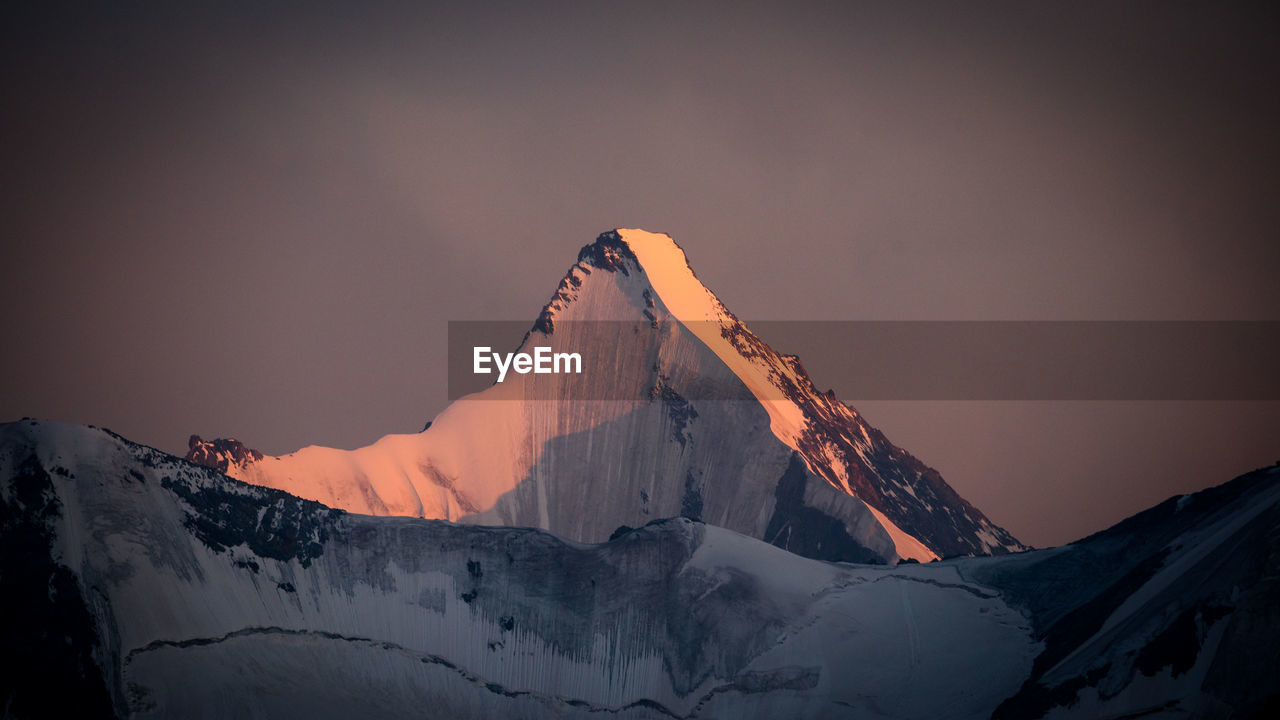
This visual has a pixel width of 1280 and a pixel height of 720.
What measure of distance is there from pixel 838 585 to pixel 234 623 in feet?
180

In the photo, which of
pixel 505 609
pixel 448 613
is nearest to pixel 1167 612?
pixel 505 609

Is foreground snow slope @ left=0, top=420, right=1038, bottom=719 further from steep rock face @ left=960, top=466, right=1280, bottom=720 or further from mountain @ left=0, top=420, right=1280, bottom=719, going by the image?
steep rock face @ left=960, top=466, right=1280, bottom=720

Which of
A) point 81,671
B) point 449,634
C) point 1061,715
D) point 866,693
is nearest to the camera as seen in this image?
point 1061,715

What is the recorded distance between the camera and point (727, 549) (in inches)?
5689

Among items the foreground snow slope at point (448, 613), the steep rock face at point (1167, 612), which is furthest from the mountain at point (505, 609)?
the steep rock face at point (1167, 612)

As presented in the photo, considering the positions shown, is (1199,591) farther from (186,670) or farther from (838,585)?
(186,670)

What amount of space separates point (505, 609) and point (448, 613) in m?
5.27

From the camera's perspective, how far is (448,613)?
137500 mm

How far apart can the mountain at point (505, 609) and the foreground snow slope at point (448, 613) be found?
0.66 feet

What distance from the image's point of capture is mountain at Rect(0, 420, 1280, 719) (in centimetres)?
11850

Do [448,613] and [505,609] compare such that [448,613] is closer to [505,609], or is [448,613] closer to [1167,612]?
[505,609]

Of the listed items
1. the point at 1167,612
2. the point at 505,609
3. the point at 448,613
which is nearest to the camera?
the point at 1167,612

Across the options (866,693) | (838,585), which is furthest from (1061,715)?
(838,585)

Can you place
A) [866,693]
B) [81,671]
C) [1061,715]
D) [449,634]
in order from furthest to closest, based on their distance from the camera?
[449,634], [866,693], [81,671], [1061,715]
